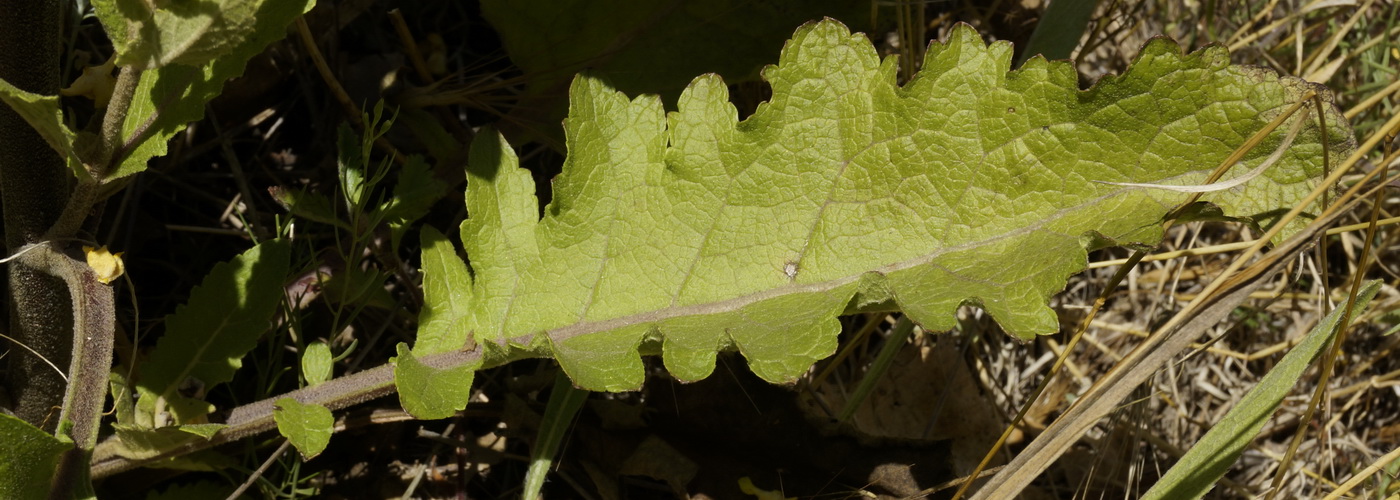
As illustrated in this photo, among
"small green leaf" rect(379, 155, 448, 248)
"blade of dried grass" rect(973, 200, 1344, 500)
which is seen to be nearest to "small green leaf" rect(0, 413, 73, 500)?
"small green leaf" rect(379, 155, 448, 248)

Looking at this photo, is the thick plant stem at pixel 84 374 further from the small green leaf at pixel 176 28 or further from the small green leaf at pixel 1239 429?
the small green leaf at pixel 1239 429

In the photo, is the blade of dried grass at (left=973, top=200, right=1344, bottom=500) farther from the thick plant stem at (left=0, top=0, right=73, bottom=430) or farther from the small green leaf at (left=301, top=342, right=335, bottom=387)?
the thick plant stem at (left=0, top=0, right=73, bottom=430)

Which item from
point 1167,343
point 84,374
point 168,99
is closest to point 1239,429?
point 1167,343

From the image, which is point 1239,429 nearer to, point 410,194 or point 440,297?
point 440,297

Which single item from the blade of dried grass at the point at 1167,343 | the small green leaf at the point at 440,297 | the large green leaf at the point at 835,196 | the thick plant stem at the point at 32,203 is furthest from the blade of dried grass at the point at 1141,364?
the thick plant stem at the point at 32,203

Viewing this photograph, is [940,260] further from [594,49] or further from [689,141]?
[594,49]
